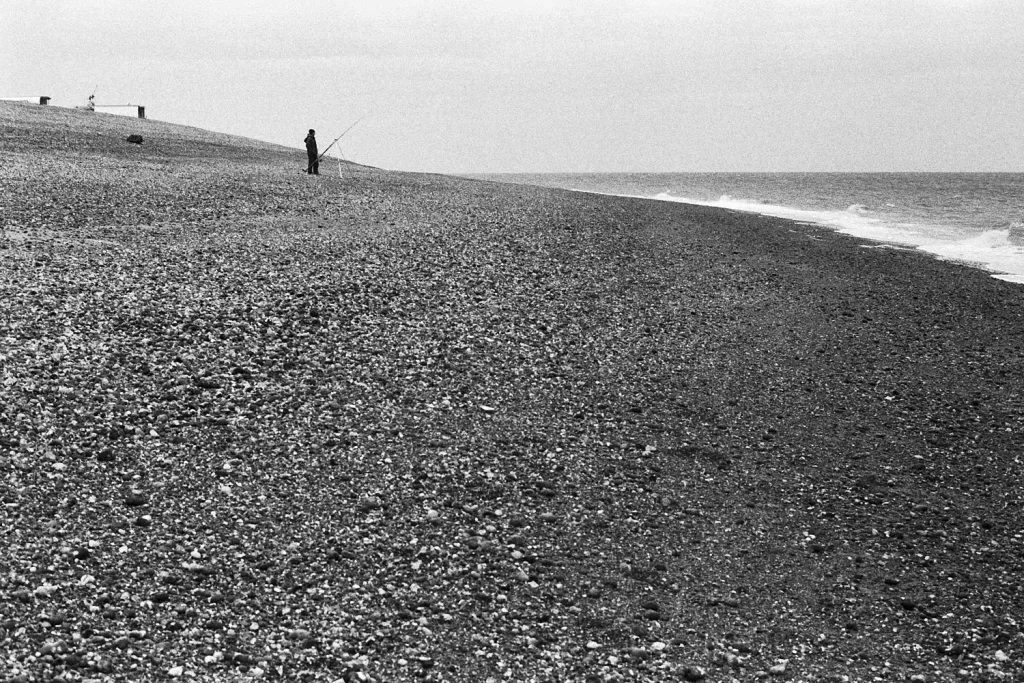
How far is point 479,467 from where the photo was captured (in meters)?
8.45

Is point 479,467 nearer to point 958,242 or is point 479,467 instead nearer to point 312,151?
point 312,151

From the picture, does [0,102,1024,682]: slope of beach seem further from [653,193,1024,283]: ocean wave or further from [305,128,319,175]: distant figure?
[305,128,319,175]: distant figure

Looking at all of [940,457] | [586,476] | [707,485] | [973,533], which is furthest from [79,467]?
[940,457]

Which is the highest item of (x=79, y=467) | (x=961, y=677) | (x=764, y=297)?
(x=764, y=297)

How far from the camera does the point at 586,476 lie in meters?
8.53

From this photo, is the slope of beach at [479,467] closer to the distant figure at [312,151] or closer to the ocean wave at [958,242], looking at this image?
the ocean wave at [958,242]

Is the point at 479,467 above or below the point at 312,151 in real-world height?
below

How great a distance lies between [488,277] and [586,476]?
6.56 metres

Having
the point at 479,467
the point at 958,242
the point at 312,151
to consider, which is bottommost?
the point at 479,467

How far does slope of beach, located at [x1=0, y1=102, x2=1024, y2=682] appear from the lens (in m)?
5.98

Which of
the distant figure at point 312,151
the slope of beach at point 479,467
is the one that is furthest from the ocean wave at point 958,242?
the distant figure at point 312,151

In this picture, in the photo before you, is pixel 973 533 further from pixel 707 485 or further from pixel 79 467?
pixel 79 467

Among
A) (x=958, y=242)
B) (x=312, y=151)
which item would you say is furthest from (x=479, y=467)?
(x=958, y=242)

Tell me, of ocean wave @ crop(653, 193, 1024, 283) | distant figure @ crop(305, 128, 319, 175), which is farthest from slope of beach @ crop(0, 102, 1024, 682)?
distant figure @ crop(305, 128, 319, 175)
